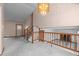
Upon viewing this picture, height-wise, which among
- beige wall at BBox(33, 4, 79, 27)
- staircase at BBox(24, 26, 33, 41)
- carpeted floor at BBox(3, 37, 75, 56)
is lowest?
carpeted floor at BBox(3, 37, 75, 56)

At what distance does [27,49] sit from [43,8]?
0.79 m

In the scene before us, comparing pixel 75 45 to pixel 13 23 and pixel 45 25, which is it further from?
pixel 13 23

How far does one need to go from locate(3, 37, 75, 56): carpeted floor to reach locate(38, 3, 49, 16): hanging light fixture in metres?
0.56

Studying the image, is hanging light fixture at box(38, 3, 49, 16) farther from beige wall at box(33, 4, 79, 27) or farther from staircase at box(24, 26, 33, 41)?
staircase at box(24, 26, 33, 41)

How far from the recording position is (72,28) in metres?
1.91

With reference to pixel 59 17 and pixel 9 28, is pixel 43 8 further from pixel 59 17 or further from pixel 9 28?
pixel 9 28

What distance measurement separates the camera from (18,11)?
2033mm

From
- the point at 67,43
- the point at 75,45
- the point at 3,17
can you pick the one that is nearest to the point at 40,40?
the point at 67,43

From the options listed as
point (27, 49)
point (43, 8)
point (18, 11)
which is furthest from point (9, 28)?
point (43, 8)

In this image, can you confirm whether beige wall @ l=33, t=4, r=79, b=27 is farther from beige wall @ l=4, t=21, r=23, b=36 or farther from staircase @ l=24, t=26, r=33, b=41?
beige wall @ l=4, t=21, r=23, b=36

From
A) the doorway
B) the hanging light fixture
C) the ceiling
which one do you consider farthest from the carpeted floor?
the hanging light fixture

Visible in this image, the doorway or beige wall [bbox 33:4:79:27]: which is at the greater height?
beige wall [bbox 33:4:79:27]

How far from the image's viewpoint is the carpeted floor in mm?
2018

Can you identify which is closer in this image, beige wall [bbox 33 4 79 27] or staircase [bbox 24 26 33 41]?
beige wall [bbox 33 4 79 27]
